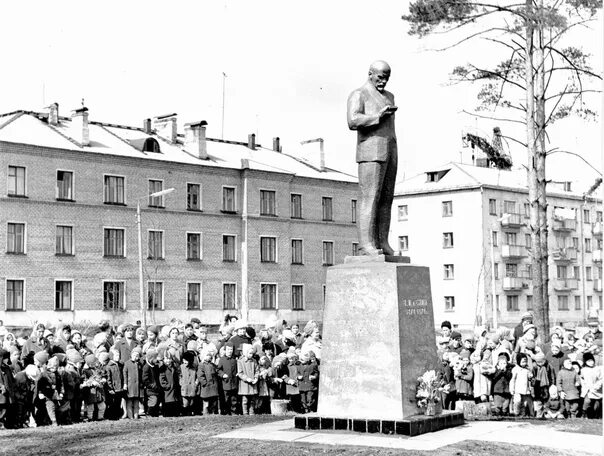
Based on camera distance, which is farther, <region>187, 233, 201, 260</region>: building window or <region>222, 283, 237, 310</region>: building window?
<region>222, 283, 237, 310</region>: building window

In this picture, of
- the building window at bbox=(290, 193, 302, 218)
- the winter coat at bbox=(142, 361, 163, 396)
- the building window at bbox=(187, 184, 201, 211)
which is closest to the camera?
the winter coat at bbox=(142, 361, 163, 396)

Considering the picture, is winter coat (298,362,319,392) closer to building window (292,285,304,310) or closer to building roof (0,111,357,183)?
building roof (0,111,357,183)

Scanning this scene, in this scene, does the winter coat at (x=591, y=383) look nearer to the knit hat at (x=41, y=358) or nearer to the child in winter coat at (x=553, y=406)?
the child in winter coat at (x=553, y=406)

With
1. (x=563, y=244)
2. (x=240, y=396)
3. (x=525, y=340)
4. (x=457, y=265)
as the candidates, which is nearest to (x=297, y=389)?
(x=240, y=396)

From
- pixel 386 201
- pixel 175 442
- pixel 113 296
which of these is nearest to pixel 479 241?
pixel 113 296

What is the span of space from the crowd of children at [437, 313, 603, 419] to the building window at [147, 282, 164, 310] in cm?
3997

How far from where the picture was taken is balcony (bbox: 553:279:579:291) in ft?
271

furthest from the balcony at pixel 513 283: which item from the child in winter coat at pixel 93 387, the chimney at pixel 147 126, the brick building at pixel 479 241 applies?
the child in winter coat at pixel 93 387

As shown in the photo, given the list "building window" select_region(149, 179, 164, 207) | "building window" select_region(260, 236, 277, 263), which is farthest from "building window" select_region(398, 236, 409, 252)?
"building window" select_region(149, 179, 164, 207)

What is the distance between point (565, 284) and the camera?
8350cm

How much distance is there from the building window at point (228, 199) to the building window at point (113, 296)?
8.74 meters

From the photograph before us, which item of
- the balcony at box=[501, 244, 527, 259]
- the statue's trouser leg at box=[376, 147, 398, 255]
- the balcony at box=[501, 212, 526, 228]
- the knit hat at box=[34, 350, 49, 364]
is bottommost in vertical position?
the knit hat at box=[34, 350, 49, 364]

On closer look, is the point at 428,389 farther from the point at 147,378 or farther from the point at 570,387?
the point at 147,378

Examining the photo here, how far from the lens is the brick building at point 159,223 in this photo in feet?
175
